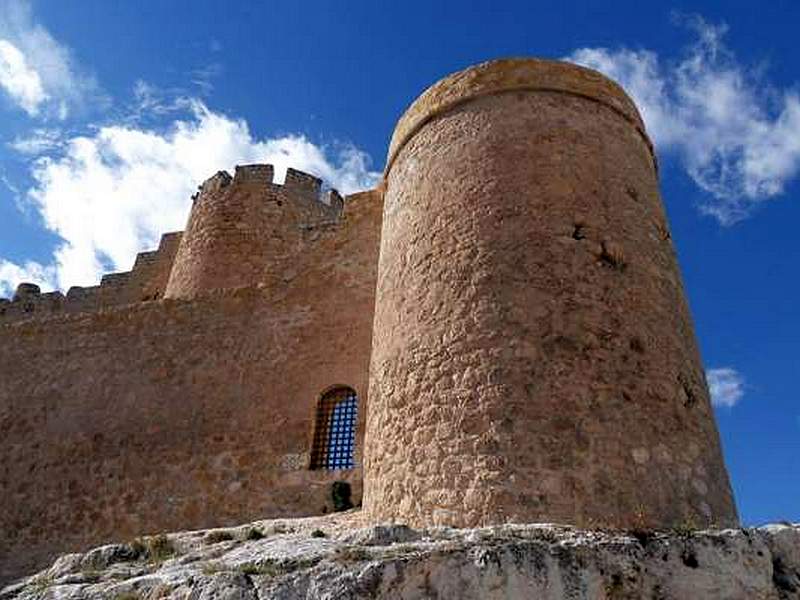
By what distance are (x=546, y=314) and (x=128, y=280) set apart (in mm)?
16476

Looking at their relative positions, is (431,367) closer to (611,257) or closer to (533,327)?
(533,327)

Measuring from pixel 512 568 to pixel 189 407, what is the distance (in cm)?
848

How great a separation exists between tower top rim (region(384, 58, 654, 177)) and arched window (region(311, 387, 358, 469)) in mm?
3935

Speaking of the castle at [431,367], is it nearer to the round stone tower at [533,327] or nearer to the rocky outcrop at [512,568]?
the round stone tower at [533,327]

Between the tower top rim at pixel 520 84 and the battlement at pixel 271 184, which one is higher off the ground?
the battlement at pixel 271 184

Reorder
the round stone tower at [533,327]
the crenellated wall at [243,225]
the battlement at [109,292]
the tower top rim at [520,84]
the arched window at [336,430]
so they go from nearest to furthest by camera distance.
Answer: the round stone tower at [533,327] → the tower top rim at [520,84] → the arched window at [336,430] → the crenellated wall at [243,225] → the battlement at [109,292]

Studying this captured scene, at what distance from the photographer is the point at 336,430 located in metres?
10.8

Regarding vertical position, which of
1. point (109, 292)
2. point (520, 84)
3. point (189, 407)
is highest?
point (109, 292)

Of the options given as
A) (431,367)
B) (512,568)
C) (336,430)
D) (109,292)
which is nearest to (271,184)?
(109,292)

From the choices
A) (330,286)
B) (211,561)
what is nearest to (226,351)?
(330,286)

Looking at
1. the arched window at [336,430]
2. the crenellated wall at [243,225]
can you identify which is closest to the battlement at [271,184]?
the crenellated wall at [243,225]

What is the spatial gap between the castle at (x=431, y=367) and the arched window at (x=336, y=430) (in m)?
0.03

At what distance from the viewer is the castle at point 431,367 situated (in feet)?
22.3

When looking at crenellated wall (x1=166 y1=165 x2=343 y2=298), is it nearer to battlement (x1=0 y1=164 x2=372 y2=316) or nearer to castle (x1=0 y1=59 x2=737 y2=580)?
battlement (x1=0 y1=164 x2=372 y2=316)
